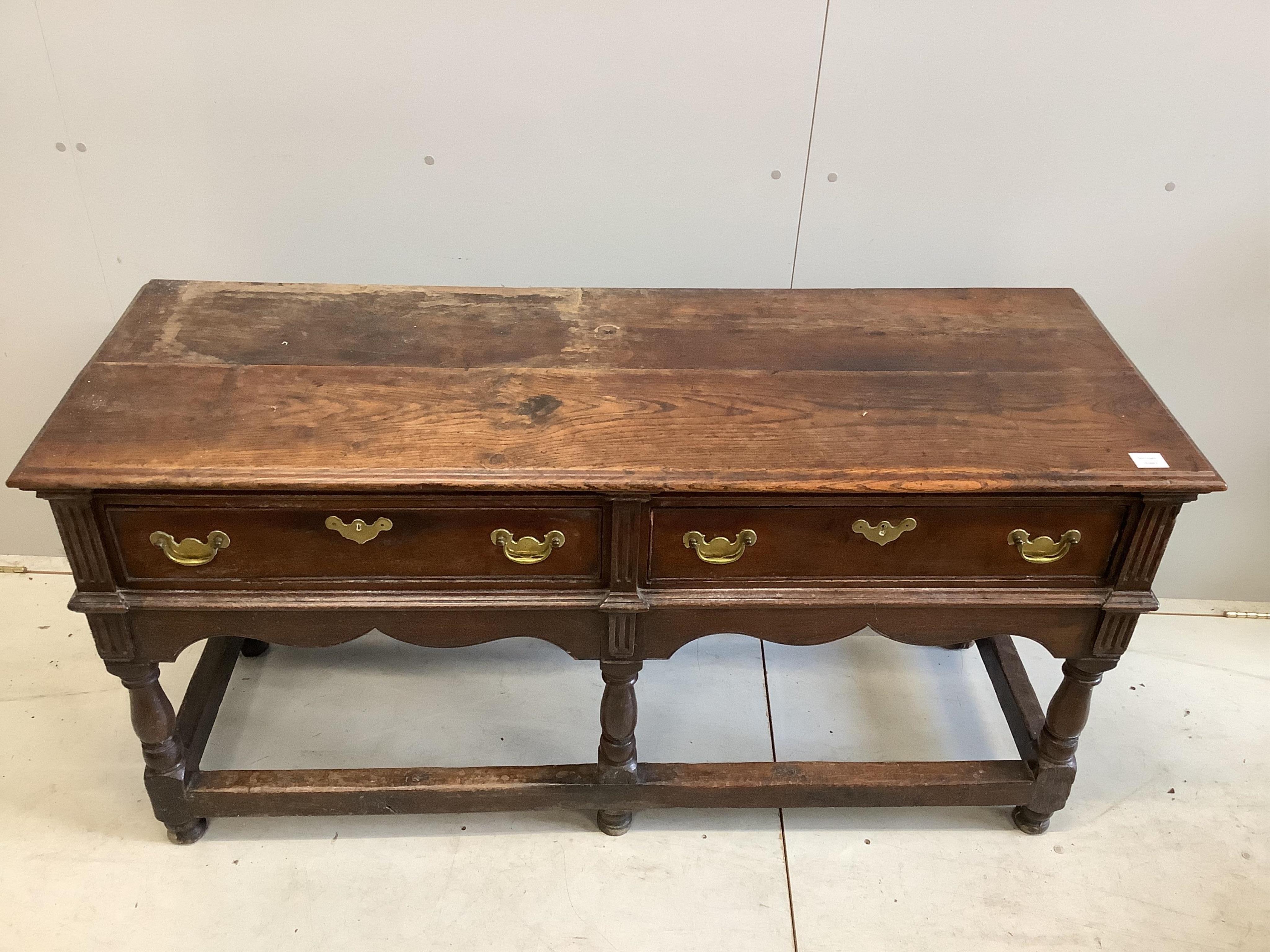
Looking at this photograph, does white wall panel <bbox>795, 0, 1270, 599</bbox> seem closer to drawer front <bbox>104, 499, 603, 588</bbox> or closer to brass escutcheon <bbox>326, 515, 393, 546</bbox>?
drawer front <bbox>104, 499, 603, 588</bbox>

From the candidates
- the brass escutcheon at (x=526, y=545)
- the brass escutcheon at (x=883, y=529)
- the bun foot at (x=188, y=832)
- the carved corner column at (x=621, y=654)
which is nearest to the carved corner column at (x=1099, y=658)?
the brass escutcheon at (x=883, y=529)

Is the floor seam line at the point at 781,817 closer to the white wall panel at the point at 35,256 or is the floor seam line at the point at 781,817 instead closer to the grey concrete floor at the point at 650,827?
the grey concrete floor at the point at 650,827

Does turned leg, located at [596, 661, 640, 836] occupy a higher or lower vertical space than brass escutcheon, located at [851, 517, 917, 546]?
lower

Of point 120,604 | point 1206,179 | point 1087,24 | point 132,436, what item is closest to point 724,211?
point 1087,24

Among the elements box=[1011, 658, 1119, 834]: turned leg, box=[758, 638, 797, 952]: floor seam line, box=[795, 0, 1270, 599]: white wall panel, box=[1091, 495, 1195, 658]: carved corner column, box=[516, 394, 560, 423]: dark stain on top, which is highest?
box=[795, 0, 1270, 599]: white wall panel

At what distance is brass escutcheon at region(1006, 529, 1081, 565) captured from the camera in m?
1.57

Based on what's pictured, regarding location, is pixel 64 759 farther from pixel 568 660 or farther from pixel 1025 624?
pixel 1025 624

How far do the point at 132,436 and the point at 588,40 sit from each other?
109 cm

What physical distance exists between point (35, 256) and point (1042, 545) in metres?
2.06

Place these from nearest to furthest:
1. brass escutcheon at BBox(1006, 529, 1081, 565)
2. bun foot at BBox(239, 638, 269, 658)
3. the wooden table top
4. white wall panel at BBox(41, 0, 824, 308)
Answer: the wooden table top → brass escutcheon at BBox(1006, 529, 1081, 565) → white wall panel at BBox(41, 0, 824, 308) → bun foot at BBox(239, 638, 269, 658)

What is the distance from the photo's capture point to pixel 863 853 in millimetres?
1918

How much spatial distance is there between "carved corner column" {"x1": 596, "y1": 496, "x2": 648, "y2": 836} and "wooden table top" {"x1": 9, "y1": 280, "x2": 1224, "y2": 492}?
0.09 metres

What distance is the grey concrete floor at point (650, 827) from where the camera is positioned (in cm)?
178

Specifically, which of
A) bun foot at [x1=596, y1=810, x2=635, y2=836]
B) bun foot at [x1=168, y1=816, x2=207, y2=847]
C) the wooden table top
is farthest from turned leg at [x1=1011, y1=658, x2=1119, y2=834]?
bun foot at [x1=168, y1=816, x2=207, y2=847]
